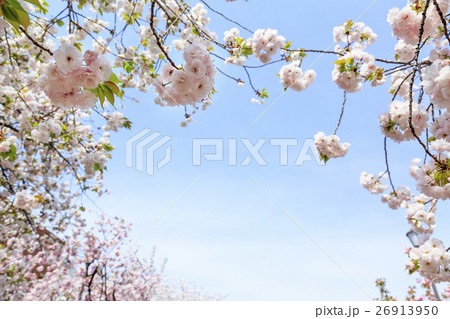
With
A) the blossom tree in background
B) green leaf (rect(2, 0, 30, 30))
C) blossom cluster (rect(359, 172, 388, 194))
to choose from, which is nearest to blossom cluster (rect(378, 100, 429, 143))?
the blossom tree in background

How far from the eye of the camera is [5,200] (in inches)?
170

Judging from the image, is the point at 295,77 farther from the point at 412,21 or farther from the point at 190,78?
the point at 190,78

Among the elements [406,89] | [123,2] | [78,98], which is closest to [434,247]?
[406,89]

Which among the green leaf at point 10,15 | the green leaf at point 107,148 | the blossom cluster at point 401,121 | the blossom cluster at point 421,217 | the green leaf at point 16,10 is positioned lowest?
the blossom cluster at point 421,217

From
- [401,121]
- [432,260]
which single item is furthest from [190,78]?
[432,260]

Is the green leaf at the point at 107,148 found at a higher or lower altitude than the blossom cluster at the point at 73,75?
higher

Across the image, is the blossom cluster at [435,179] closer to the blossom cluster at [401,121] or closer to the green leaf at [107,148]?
the blossom cluster at [401,121]

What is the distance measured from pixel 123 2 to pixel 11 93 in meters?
1.51

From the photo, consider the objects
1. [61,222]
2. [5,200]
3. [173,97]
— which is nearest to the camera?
[173,97]

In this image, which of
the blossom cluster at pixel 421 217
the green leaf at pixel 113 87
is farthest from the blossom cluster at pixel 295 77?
the green leaf at pixel 113 87

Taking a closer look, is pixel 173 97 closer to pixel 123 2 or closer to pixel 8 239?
pixel 123 2

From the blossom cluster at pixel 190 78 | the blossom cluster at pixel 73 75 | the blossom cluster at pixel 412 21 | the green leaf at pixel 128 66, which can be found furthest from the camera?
the green leaf at pixel 128 66

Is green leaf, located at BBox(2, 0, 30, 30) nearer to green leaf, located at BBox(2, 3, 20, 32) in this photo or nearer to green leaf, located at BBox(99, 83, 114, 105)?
green leaf, located at BBox(2, 3, 20, 32)

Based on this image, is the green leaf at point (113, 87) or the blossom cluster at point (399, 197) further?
the blossom cluster at point (399, 197)
